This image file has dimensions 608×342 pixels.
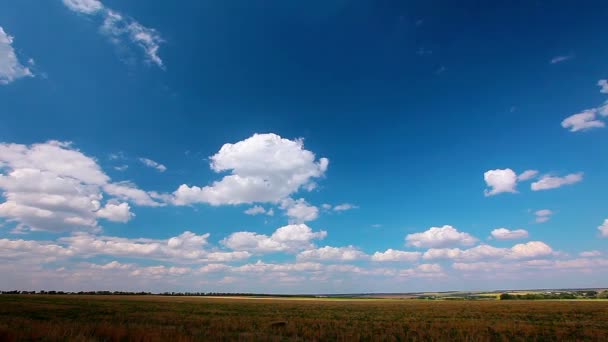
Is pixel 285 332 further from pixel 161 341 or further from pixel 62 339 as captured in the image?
pixel 62 339

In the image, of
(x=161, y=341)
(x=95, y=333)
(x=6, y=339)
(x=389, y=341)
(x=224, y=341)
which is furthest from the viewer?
(x=389, y=341)

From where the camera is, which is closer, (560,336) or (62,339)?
(62,339)

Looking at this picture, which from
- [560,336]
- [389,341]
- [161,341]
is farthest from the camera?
[560,336]

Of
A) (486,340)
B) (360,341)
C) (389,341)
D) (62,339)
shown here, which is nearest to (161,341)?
(62,339)

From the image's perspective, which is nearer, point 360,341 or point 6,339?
point 6,339

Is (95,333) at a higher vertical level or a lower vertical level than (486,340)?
higher

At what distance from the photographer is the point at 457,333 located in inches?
819

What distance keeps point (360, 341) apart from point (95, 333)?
12.0 m

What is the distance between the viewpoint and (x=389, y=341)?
17484 millimetres

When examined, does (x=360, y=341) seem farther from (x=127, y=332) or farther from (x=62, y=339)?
(x=62, y=339)

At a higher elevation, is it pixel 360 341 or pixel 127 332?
pixel 127 332

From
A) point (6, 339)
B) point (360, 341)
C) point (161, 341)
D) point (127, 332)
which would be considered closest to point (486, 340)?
point (360, 341)

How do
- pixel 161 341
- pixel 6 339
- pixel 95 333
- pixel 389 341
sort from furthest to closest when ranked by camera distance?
pixel 389 341 < pixel 95 333 < pixel 161 341 < pixel 6 339

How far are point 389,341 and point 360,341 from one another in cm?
146
